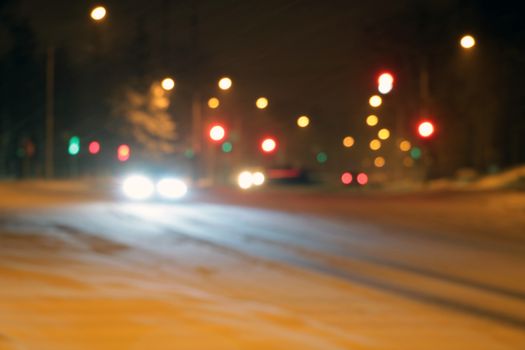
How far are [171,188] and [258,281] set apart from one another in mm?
26238

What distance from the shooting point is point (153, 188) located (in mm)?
40312

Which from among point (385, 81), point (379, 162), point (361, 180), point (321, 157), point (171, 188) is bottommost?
point (171, 188)

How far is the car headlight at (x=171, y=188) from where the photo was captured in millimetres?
37406

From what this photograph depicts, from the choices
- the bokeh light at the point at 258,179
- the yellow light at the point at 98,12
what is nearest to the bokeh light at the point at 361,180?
the bokeh light at the point at 258,179

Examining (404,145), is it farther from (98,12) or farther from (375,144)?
(98,12)

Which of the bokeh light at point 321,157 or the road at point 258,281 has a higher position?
the bokeh light at point 321,157

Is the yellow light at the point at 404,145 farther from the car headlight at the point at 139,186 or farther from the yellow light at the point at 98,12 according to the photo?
the yellow light at the point at 98,12

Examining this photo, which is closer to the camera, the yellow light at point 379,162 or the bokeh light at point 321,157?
the bokeh light at point 321,157

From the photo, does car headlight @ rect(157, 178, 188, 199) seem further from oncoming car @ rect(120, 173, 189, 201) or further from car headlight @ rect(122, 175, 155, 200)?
car headlight @ rect(122, 175, 155, 200)

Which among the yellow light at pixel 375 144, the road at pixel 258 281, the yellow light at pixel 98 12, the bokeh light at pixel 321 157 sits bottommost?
the road at pixel 258 281

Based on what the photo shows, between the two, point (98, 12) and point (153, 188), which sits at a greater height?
point (98, 12)

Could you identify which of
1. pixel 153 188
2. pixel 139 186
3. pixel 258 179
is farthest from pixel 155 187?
pixel 258 179

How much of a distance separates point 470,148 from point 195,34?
21334 mm

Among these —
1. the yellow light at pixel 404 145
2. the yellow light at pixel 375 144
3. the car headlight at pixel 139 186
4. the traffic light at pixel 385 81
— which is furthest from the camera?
the yellow light at pixel 375 144
